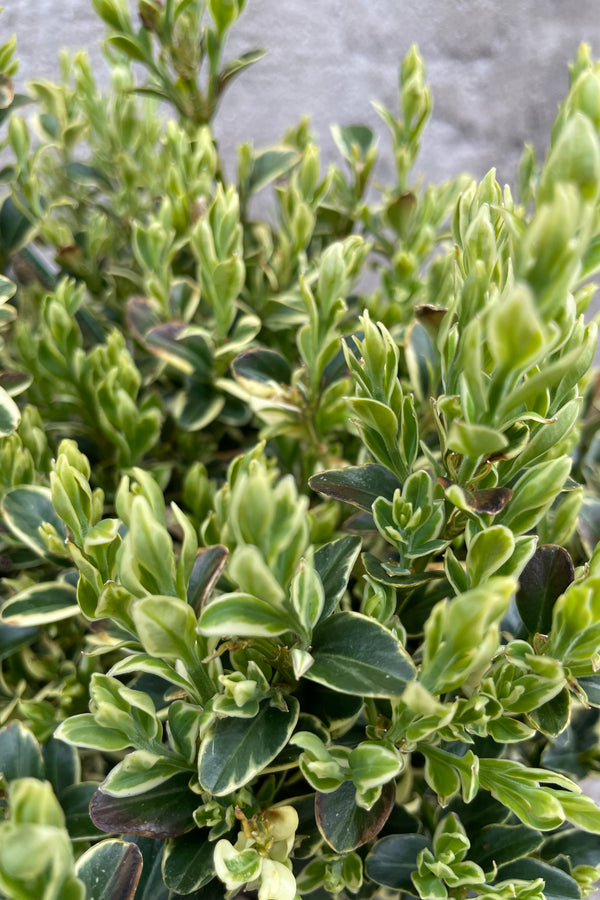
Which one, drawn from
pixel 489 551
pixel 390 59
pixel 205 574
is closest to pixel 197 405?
pixel 205 574

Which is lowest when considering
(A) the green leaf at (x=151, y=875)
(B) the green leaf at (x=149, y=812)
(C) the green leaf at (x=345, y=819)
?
(A) the green leaf at (x=151, y=875)

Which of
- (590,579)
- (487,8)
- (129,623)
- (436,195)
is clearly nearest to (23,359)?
(129,623)

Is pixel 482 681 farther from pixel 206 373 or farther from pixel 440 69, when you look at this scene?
pixel 440 69

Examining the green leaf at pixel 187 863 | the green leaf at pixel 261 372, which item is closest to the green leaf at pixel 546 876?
the green leaf at pixel 187 863

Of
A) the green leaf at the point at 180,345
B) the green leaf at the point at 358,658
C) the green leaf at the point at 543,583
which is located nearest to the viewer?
the green leaf at the point at 358,658

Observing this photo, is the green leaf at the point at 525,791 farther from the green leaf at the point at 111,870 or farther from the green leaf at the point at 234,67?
the green leaf at the point at 234,67

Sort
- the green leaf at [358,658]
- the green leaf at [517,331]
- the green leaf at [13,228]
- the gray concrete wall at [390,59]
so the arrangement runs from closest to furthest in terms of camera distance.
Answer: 1. the green leaf at [517,331]
2. the green leaf at [358,658]
3. the green leaf at [13,228]
4. the gray concrete wall at [390,59]

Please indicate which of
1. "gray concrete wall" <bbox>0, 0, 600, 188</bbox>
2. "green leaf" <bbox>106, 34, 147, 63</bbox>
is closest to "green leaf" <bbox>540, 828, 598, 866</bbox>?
"green leaf" <bbox>106, 34, 147, 63</bbox>
